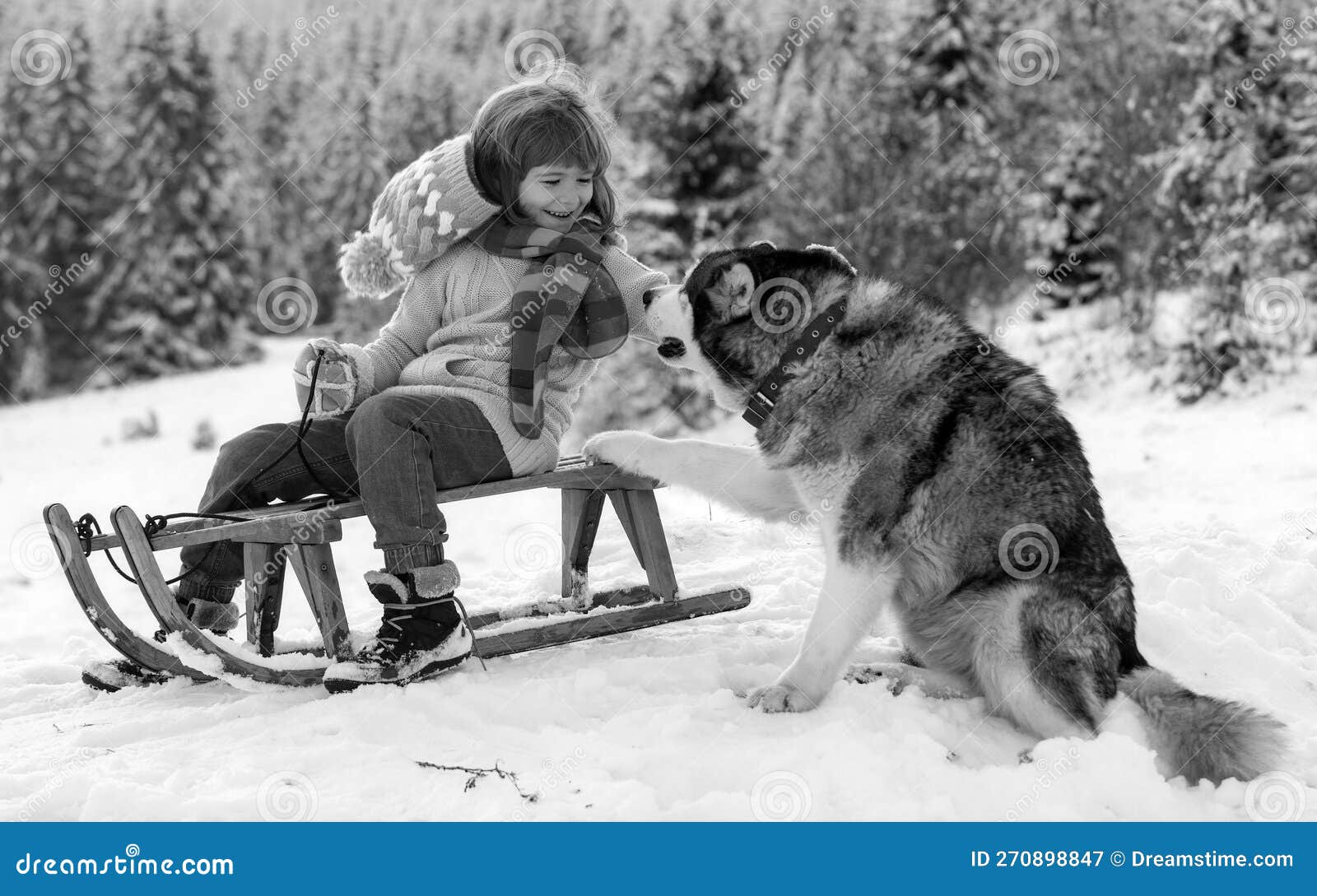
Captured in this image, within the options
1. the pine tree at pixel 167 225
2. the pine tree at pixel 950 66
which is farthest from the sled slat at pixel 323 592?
the pine tree at pixel 167 225

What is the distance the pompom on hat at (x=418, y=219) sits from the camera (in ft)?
10.6

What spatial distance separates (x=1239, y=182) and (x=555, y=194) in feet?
30.8

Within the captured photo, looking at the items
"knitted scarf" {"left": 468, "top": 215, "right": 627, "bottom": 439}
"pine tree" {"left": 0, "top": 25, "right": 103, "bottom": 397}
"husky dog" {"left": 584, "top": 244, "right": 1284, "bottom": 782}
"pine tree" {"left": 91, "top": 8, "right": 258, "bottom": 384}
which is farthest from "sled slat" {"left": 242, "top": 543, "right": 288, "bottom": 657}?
"pine tree" {"left": 0, "top": 25, "right": 103, "bottom": 397}

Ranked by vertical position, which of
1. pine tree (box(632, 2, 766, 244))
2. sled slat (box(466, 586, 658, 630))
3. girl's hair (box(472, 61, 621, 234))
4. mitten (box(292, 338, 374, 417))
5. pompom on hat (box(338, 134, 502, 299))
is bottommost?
sled slat (box(466, 586, 658, 630))

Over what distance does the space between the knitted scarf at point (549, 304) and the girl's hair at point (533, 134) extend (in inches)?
4.2

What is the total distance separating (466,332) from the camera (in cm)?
330

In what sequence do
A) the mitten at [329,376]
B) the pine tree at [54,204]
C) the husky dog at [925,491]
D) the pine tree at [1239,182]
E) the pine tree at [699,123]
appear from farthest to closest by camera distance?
the pine tree at [54,204] < the pine tree at [699,123] < the pine tree at [1239,182] < the mitten at [329,376] < the husky dog at [925,491]

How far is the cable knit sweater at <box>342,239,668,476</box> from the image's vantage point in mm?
3219

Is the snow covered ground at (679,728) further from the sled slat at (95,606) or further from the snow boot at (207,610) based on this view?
the snow boot at (207,610)

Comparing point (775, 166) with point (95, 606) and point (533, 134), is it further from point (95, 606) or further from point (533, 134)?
point (95, 606)

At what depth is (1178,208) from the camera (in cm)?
1103

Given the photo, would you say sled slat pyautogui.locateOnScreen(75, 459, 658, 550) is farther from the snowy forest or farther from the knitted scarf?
the snowy forest

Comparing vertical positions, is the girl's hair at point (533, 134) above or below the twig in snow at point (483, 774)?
above

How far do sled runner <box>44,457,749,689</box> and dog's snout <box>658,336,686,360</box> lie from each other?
0.41 m
